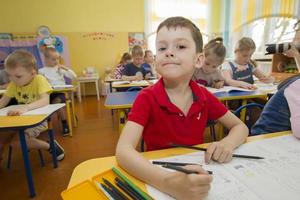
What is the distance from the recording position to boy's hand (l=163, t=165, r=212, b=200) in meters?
0.41

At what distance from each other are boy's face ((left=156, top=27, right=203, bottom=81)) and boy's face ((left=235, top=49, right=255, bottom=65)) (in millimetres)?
1660

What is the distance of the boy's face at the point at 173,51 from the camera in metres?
0.73

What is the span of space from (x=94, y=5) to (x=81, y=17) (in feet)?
1.48

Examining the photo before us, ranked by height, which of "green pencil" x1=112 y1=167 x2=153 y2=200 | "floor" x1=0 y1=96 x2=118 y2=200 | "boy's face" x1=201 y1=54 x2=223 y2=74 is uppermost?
"boy's face" x1=201 y1=54 x2=223 y2=74

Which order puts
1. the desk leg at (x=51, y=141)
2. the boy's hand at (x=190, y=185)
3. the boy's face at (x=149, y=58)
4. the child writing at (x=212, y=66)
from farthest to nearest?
the boy's face at (x=149, y=58), the child writing at (x=212, y=66), the desk leg at (x=51, y=141), the boy's hand at (x=190, y=185)

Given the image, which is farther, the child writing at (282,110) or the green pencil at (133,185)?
the child writing at (282,110)

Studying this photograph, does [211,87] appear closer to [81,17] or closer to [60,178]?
[60,178]

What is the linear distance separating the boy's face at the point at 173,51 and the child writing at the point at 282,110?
0.44 m

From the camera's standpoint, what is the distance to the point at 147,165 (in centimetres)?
51

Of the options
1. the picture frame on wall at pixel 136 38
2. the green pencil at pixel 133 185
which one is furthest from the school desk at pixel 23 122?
the picture frame on wall at pixel 136 38

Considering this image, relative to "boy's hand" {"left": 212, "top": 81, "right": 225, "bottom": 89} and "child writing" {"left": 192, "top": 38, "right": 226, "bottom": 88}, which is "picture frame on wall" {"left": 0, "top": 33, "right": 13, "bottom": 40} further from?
"boy's hand" {"left": 212, "top": 81, "right": 225, "bottom": 89}

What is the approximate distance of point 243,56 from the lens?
2.22 meters

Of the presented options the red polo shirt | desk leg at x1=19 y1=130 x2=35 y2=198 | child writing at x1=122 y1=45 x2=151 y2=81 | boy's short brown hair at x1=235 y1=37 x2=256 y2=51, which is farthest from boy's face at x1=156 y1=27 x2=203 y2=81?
child writing at x1=122 y1=45 x2=151 y2=81

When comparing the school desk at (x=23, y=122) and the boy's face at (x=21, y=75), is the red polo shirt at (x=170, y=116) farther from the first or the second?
the boy's face at (x=21, y=75)
